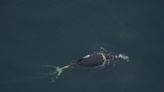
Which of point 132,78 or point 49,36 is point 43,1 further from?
point 132,78

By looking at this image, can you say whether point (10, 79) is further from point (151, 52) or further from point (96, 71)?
point (151, 52)

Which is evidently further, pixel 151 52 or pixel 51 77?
pixel 151 52

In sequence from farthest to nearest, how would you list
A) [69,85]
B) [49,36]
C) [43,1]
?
[43,1]
[49,36]
[69,85]

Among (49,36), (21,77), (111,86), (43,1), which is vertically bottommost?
(111,86)

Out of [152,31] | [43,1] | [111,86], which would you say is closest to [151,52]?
[152,31]

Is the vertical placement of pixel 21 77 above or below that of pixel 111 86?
above

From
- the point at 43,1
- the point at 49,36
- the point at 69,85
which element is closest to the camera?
the point at 69,85

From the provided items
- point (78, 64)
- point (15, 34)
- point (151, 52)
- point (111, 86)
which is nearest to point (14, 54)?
point (15, 34)
